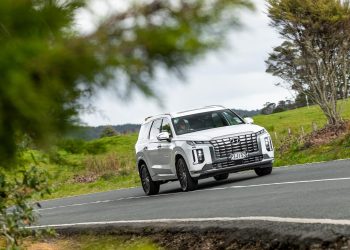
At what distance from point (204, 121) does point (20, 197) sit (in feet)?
30.2

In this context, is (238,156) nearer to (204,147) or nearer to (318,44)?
(204,147)

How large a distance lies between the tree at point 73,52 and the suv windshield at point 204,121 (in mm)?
12970

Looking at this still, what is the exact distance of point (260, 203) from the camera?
1013 centimetres

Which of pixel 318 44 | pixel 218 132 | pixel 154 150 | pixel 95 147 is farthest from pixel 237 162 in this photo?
pixel 318 44

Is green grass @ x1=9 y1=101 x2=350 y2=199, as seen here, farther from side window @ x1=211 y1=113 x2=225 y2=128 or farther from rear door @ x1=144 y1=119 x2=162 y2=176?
side window @ x1=211 y1=113 x2=225 y2=128

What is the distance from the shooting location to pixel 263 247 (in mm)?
6668

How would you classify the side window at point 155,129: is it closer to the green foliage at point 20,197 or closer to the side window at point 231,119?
the side window at point 231,119

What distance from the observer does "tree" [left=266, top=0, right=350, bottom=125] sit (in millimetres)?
28188

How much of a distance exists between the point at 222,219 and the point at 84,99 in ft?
21.8

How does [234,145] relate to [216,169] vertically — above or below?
above

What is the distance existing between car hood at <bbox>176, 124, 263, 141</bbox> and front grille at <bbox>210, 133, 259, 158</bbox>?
10cm

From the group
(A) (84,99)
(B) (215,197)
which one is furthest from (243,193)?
(A) (84,99)

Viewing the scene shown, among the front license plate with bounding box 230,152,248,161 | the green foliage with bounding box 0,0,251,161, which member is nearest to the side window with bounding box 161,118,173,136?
the front license plate with bounding box 230,152,248,161

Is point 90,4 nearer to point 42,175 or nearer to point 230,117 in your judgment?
point 42,175
